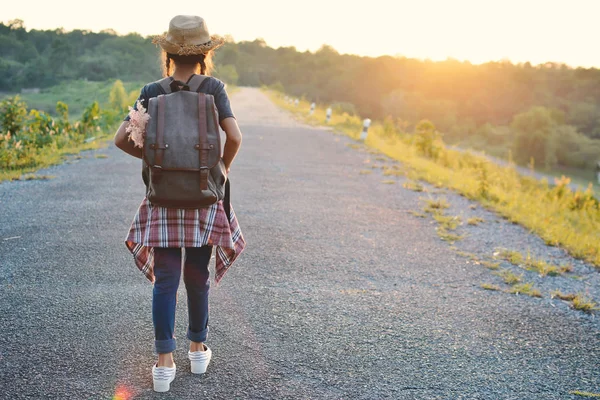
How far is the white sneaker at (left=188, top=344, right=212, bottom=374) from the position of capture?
2734 mm

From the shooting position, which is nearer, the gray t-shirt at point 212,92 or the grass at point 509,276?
the gray t-shirt at point 212,92

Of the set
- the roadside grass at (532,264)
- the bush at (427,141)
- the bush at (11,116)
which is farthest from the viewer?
the bush at (427,141)

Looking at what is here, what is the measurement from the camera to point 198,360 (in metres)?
2.74

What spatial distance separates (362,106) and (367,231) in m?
77.8

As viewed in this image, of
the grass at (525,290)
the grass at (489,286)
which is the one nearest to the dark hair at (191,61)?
the grass at (489,286)

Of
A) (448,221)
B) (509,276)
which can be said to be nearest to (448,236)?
(448,221)

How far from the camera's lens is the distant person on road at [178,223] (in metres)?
2.43

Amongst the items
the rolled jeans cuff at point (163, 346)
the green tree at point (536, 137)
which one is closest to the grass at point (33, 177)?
the rolled jeans cuff at point (163, 346)

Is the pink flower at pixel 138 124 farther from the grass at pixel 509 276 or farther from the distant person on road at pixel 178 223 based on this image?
the grass at pixel 509 276

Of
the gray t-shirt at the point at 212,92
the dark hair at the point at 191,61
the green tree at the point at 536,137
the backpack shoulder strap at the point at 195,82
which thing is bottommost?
the green tree at the point at 536,137

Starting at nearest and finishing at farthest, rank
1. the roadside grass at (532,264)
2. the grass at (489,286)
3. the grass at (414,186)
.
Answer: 1. the grass at (489,286)
2. the roadside grass at (532,264)
3. the grass at (414,186)

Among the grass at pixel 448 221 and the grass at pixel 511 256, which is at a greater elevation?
the grass at pixel 448 221

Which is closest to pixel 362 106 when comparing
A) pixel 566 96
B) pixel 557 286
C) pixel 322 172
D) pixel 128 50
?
pixel 566 96

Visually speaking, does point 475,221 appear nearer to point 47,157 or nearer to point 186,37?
point 186,37
